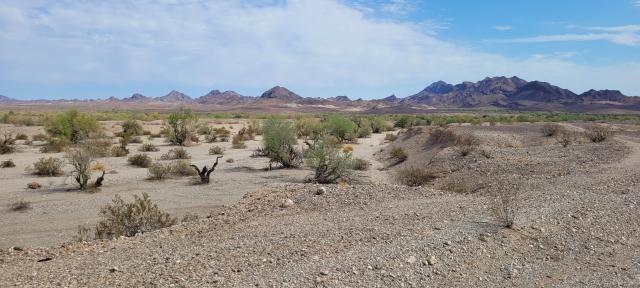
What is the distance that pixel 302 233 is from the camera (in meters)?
9.66

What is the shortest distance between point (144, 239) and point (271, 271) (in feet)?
10.9

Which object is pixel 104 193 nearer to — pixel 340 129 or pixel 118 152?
pixel 118 152

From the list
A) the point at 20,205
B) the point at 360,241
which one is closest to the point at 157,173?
the point at 20,205

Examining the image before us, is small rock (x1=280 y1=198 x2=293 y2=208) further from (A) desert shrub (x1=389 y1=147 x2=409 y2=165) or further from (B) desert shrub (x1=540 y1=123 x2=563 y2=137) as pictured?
(B) desert shrub (x1=540 y1=123 x2=563 y2=137)

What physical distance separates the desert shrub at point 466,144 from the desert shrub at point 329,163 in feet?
20.0

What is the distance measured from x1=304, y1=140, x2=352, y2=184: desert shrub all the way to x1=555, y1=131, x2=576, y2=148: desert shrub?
34.4 feet

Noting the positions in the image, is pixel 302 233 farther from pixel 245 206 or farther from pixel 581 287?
pixel 581 287

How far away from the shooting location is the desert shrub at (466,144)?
2446 centimetres

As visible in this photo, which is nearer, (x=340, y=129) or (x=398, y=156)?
(x=398, y=156)

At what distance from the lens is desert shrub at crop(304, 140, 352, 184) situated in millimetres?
20828

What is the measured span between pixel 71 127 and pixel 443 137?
26567 mm

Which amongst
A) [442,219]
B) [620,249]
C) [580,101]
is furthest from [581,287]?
[580,101]

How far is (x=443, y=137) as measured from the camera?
31.2 meters

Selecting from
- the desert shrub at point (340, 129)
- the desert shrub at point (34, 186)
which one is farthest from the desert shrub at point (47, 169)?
the desert shrub at point (340, 129)
